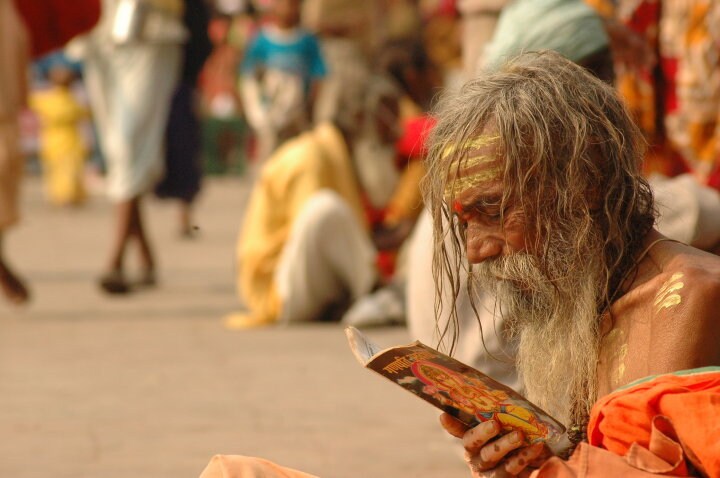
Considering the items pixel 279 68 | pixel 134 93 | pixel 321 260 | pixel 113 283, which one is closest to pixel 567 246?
pixel 321 260

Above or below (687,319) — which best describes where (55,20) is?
below

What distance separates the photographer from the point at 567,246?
8.27 feet

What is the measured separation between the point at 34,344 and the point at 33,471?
8.53ft

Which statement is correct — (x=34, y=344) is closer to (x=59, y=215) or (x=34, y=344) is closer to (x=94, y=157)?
(x=59, y=215)

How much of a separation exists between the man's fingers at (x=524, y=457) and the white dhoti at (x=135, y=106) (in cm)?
641

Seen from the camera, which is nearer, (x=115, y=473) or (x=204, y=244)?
(x=115, y=473)

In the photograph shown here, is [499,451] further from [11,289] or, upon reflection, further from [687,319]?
[11,289]

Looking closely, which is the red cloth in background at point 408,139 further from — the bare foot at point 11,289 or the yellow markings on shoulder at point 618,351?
the yellow markings on shoulder at point 618,351

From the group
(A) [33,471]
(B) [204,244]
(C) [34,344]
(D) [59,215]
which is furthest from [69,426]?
(D) [59,215]

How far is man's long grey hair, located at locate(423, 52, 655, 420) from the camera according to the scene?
2.48 metres

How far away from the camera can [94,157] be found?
2117 centimetres

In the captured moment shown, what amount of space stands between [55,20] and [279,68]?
3034 millimetres

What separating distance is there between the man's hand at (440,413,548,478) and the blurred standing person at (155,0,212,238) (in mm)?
6773

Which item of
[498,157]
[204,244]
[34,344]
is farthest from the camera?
[204,244]
